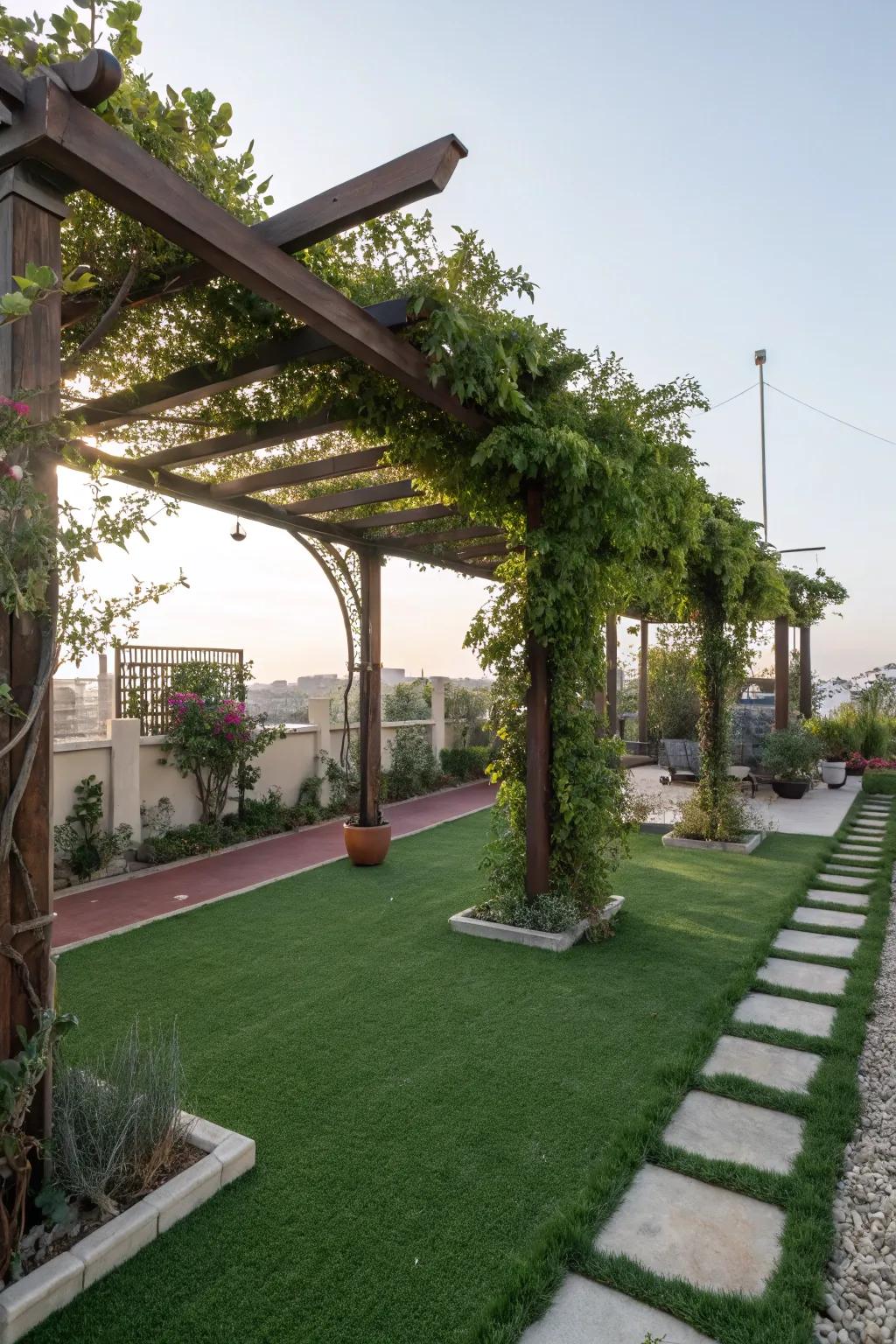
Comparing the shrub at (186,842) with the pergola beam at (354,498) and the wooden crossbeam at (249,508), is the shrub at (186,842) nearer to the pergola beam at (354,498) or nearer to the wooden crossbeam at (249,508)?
the wooden crossbeam at (249,508)

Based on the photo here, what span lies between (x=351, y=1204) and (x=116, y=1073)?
837 mm

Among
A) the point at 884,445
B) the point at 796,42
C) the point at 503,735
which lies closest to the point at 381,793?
the point at 503,735

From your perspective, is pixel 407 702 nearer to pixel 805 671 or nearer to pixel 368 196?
pixel 805 671

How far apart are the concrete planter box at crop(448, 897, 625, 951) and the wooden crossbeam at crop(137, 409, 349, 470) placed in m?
3.09

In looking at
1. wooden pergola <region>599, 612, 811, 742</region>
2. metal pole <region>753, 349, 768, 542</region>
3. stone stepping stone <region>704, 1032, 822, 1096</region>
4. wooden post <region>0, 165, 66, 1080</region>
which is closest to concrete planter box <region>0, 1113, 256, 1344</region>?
wooden post <region>0, 165, 66, 1080</region>

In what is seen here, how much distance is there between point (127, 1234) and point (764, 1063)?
8.00 ft

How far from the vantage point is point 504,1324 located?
5.55 ft

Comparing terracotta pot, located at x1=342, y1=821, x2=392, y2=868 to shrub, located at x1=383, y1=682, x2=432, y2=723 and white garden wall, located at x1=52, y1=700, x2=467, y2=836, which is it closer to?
white garden wall, located at x1=52, y1=700, x2=467, y2=836

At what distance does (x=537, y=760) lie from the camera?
4527 millimetres

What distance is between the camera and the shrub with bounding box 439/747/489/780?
11.3 metres

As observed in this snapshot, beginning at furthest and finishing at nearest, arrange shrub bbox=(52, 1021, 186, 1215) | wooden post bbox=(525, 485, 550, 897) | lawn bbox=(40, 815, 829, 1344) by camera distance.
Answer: wooden post bbox=(525, 485, 550, 897)
shrub bbox=(52, 1021, 186, 1215)
lawn bbox=(40, 815, 829, 1344)

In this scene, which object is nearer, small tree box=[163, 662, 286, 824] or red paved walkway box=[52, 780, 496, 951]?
red paved walkway box=[52, 780, 496, 951]

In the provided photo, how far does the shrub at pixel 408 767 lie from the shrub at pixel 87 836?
4.23 meters

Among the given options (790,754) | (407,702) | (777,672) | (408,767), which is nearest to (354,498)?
(408,767)
